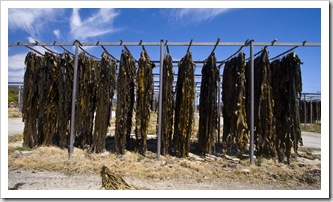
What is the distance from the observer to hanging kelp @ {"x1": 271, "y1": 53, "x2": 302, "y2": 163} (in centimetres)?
646

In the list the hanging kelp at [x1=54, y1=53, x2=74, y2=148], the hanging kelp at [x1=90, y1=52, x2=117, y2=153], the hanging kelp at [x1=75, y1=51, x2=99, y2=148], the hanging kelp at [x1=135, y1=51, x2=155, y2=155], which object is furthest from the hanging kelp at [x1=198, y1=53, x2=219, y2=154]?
the hanging kelp at [x1=54, y1=53, x2=74, y2=148]

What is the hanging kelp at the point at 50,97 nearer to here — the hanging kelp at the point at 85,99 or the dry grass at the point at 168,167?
the dry grass at the point at 168,167

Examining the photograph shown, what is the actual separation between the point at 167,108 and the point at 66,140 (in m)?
2.85

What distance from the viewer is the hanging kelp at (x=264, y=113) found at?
653cm

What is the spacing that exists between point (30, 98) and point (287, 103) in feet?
22.0

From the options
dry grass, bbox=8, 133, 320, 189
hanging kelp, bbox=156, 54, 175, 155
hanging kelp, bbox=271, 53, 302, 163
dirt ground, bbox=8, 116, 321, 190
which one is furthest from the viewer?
hanging kelp, bbox=156, 54, 175, 155

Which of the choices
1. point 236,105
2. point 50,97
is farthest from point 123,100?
point 236,105

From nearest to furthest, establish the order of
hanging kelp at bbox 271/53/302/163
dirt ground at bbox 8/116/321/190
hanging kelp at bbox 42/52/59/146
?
dirt ground at bbox 8/116/321/190 → hanging kelp at bbox 271/53/302/163 → hanging kelp at bbox 42/52/59/146

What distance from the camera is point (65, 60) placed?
7.04 m

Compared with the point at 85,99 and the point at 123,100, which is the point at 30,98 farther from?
the point at 123,100

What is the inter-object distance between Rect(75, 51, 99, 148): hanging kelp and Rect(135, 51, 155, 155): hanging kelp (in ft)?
4.30

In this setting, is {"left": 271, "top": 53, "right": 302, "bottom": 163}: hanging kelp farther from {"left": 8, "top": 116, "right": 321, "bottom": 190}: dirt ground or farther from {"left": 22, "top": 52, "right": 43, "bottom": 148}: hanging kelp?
{"left": 22, "top": 52, "right": 43, "bottom": 148}: hanging kelp

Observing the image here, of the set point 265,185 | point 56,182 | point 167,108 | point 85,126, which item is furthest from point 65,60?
point 265,185

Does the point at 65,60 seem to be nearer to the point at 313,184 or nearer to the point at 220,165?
the point at 220,165
